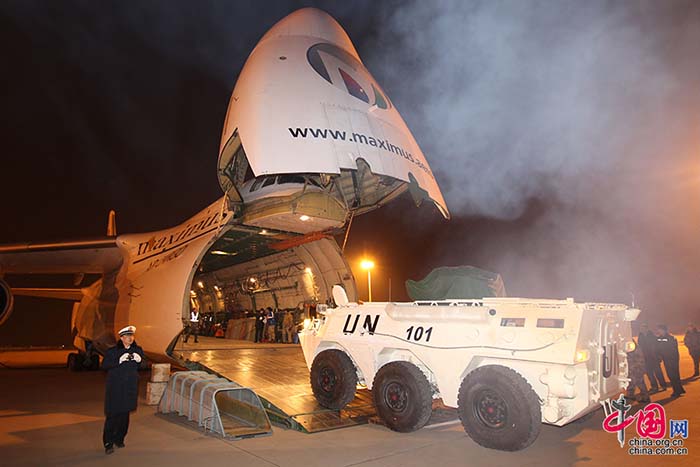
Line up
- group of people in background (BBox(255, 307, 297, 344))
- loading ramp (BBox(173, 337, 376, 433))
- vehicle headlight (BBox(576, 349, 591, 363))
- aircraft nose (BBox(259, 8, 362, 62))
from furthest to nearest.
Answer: group of people in background (BBox(255, 307, 297, 344)) < aircraft nose (BBox(259, 8, 362, 62)) < loading ramp (BBox(173, 337, 376, 433)) < vehicle headlight (BBox(576, 349, 591, 363))

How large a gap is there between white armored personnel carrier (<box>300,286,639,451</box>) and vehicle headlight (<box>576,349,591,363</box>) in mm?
A: 11

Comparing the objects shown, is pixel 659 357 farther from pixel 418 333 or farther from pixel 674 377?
pixel 418 333

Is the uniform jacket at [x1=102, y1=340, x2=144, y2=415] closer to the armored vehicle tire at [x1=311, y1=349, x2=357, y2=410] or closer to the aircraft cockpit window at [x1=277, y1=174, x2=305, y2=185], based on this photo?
the armored vehicle tire at [x1=311, y1=349, x2=357, y2=410]

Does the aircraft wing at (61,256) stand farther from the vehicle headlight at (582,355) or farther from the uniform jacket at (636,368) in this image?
the uniform jacket at (636,368)

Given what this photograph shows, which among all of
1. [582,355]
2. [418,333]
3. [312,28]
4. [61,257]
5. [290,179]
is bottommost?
[582,355]

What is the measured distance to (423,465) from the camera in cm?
536

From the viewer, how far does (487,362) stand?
20.0 ft

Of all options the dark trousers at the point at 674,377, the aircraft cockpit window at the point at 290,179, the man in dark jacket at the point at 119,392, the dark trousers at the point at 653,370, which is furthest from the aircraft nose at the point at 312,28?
the dark trousers at the point at 653,370

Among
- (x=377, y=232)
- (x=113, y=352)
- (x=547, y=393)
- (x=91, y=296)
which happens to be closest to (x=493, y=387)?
(x=547, y=393)

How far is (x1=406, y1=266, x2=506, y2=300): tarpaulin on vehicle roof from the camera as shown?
11.5 metres

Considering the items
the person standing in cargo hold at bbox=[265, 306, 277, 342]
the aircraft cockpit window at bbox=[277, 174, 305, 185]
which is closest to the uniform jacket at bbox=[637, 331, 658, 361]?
the aircraft cockpit window at bbox=[277, 174, 305, 185]

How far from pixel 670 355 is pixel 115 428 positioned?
10.9 metres

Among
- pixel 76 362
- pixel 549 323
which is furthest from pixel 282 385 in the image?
pixel 76 362

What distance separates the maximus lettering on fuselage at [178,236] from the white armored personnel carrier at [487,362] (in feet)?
15.7
